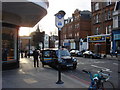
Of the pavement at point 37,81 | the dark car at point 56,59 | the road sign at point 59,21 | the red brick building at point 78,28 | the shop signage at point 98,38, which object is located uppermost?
the red brick building at point 78,28

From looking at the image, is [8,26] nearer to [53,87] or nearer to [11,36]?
[11,36]

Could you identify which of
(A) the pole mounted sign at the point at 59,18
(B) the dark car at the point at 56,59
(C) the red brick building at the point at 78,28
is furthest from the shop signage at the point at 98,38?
(A) the pole mounted sign at the point at 59,18

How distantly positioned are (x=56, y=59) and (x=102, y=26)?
25.9 m

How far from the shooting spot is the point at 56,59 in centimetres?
1410

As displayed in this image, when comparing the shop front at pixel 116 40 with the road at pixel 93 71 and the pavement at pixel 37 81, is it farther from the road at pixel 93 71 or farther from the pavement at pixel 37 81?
the pavement at pixel 37 81

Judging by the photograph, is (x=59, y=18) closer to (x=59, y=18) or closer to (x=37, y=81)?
(x=59, y=18)

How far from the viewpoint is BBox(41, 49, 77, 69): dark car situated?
13094mm

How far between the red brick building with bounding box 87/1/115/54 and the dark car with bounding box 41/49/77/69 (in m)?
18.8

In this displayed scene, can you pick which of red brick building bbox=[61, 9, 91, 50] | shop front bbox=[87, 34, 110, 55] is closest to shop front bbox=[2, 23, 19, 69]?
shop front bbox=[87, 34, 110, 55]

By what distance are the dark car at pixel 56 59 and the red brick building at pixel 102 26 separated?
18.8 meters

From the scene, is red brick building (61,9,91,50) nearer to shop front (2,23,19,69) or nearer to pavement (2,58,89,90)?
shop front (2,23,19,69)

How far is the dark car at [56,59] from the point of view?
13094 mm

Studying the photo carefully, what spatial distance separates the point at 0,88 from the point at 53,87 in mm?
2300

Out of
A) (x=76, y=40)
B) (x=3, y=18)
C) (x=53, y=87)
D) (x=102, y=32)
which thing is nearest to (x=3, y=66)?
(x=3, y=18)
